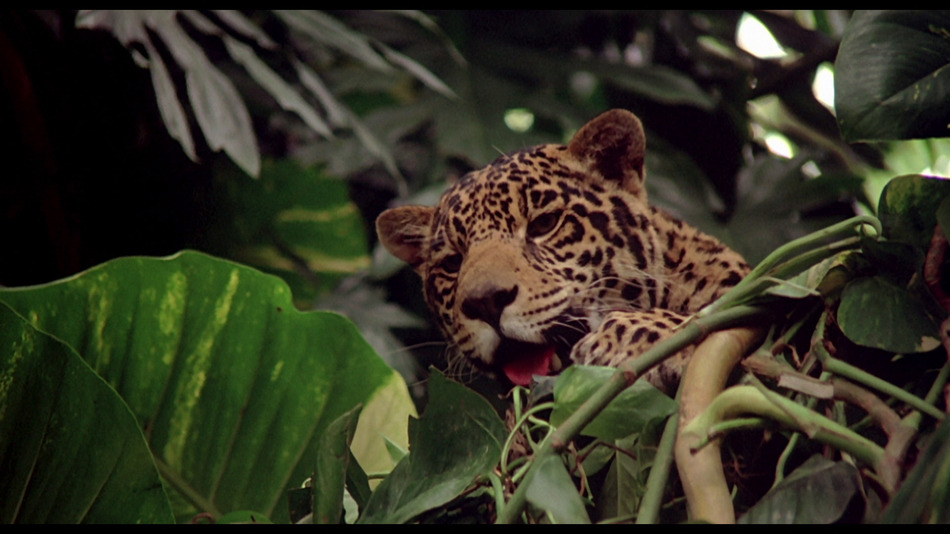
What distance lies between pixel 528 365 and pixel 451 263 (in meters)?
0.29

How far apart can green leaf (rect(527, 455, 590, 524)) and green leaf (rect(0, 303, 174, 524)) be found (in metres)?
0.36

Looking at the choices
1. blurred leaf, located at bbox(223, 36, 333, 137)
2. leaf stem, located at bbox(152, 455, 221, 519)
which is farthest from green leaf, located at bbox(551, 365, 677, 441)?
blurred leaf, located at bbox(223, 36, 333, 137)

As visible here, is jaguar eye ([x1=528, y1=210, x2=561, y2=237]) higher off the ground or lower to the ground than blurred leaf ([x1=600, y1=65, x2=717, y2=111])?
higher

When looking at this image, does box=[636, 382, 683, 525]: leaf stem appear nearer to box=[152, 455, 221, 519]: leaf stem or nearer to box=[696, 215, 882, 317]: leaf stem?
box=[696, 215, 882, 317]: leaf stem

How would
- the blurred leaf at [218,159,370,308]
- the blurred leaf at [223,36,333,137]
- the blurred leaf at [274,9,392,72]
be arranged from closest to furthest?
the blurred leaf at [223,36,333,137] < the blurred leaf at [274,9,392,72] < the blurred leaf at [218,159,370,308]

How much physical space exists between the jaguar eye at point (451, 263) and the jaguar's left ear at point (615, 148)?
217 mm

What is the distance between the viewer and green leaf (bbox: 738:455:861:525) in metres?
0.45

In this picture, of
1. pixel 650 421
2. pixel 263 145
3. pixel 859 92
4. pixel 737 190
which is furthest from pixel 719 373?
pixel 263 145

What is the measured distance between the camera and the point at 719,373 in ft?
1.67

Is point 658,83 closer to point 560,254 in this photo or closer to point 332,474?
point 560,254

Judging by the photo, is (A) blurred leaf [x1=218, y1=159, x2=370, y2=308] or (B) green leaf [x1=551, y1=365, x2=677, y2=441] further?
(A) blurred leaf [x1=218, y1=159, x2=370, y2=308]

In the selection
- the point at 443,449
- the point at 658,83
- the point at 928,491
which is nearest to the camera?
the point at 928,491

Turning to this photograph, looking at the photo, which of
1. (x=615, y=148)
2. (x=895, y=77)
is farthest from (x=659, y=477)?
(x=615, y=148)

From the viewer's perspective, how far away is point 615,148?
3.69ft
